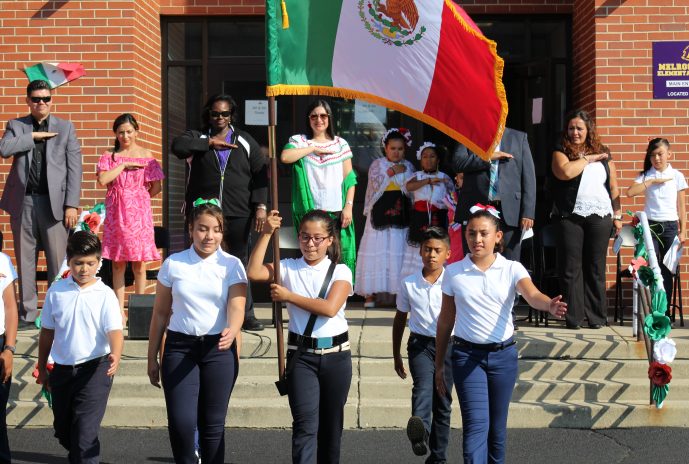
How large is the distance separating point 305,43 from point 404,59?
0.60m

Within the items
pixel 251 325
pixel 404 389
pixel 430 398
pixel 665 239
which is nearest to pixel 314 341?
pixel 430 398

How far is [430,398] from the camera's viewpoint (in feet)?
20.5

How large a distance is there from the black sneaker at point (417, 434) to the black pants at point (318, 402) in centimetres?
62

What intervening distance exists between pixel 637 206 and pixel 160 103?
5.09 m

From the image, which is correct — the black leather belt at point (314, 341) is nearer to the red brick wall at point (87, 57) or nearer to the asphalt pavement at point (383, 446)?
the asphalt pavement at point (383, 446)

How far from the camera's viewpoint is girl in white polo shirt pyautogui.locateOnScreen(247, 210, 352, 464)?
5.49 meters

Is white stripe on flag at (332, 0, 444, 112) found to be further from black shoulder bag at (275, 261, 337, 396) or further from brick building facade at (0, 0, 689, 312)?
brick building facade at (0, 0, 689, 312)

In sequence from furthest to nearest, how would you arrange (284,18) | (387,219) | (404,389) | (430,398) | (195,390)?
(387,219)
(404,389)
(430,398)
(284,18)
(195,390)

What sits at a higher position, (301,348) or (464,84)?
(464,84)

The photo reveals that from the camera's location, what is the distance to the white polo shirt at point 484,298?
5.59 metres

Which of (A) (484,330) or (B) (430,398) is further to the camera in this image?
(B) (430,398)

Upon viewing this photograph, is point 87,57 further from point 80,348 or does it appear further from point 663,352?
point 663,352

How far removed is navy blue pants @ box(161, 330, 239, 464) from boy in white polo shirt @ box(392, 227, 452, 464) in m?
1.22

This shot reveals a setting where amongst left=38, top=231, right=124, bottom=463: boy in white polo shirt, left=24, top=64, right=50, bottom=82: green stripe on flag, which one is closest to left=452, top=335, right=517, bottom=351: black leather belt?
left=38, top=231, right=124, bottom=463: boy in white polo shirt
